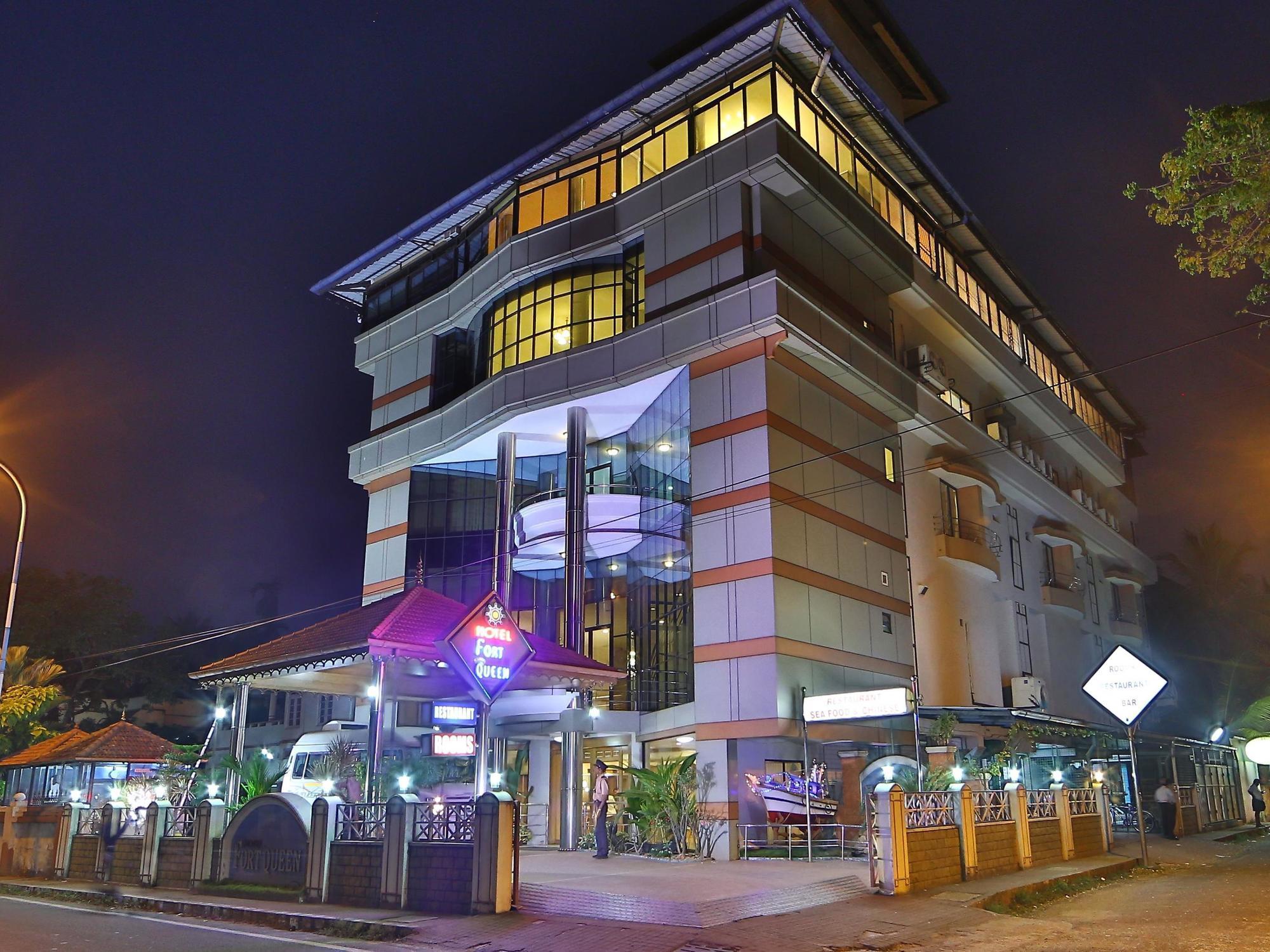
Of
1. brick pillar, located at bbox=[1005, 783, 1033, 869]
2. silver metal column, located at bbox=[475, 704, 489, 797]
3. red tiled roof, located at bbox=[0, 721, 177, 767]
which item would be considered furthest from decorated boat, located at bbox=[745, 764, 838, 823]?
red tiled roof, located at bbox=[0, 721, 177, 767]

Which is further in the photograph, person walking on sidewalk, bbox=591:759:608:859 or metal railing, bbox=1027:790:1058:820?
person walking on sidewalk, bbox=591:759:608:859

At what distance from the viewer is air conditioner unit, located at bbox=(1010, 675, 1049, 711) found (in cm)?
3838

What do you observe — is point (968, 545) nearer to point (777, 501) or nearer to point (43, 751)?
point (777, 501)

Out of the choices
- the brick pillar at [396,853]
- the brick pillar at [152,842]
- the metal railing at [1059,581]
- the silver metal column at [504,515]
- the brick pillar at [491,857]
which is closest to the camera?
the brick pillar at [491,857]

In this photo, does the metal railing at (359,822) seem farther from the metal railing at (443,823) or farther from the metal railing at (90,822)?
the metal railing at (90,822)

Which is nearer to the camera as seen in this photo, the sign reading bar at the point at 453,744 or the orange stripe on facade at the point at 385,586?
the sign reading bar at the point at 453,744

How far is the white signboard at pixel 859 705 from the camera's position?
24.0 meters

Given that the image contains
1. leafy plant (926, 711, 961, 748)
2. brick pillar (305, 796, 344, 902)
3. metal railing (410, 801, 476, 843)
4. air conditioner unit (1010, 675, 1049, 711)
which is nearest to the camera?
metal railing (410, 801, 476, 843)

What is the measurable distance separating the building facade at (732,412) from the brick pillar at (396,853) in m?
10.3

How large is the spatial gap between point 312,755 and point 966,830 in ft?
58.2

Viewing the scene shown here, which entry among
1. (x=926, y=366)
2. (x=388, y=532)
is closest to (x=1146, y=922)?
(x=926, y=366)

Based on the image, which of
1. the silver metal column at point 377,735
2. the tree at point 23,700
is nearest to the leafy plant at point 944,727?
the silver metal column at point 377,735

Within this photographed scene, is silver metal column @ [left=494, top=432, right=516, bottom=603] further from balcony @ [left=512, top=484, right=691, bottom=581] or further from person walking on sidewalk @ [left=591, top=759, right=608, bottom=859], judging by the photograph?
person walking on sidewalk @ [left=591, top=759, right=608, bottom=859]

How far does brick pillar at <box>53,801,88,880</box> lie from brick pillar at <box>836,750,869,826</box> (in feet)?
66.1
